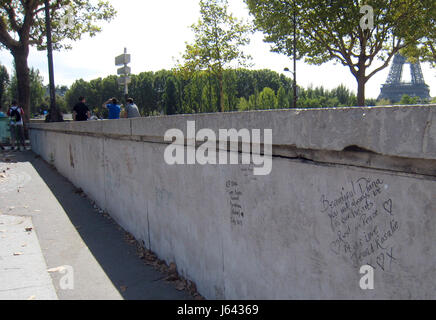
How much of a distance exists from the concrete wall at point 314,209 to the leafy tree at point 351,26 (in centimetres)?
1971

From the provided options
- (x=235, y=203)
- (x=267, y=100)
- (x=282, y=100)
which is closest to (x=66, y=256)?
(x=235, y=203)

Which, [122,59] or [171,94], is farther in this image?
[171,94]

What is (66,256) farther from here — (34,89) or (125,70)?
(34,89)

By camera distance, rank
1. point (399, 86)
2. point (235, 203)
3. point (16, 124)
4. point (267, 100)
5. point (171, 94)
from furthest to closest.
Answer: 1. point (399, 86)
2. point (171, 94)
3. point (267, 100)
4. point (16, 124)
5. point (235, 203)

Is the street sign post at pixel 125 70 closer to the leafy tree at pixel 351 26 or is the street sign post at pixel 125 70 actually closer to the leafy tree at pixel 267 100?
the leafy tree at pixel 351 26

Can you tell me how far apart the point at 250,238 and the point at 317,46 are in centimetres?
2394

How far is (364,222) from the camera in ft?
6.78

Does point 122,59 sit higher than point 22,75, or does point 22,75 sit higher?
point 22,75

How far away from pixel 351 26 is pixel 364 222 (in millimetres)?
22726

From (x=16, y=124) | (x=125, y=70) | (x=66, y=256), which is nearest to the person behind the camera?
(x=66, y=256)

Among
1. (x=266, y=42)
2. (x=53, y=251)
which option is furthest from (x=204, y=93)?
(x=53, y=251)

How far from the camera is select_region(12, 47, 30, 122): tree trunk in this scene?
947 inches

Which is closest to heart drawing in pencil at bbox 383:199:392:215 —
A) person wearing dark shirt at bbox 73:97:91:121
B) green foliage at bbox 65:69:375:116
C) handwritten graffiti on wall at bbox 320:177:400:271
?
handwritten graffiti on wall at bbox 320:177:400:271
